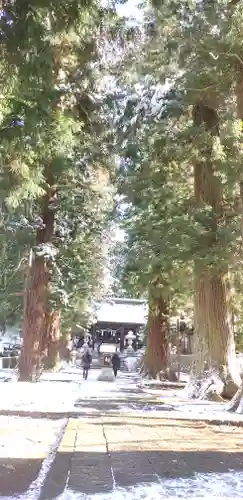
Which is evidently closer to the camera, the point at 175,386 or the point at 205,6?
the point at 205,6

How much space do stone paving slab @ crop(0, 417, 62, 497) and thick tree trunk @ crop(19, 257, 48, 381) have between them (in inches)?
273

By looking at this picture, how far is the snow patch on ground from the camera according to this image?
15.3 ft

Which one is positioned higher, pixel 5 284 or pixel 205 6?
pixel 205 6

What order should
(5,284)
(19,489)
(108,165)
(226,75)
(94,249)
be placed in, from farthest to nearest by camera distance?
(5,284), (94,249), (108,165), (226,75), (19,489)

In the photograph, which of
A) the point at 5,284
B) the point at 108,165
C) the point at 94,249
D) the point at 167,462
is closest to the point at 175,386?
the point at 94,249

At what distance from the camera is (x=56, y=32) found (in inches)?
237

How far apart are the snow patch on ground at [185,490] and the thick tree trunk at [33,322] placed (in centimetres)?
1185

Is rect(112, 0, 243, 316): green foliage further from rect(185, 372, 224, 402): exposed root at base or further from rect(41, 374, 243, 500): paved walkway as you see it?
rect(41, 374, 243, 500): paved walkway

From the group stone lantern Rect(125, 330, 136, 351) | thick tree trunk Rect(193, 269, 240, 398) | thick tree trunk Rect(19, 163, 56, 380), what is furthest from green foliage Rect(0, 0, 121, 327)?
stone lantern Rect(125, 330, 136, 351)

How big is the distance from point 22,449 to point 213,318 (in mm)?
7972

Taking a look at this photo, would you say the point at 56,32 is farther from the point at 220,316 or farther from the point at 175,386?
the point at 175,386

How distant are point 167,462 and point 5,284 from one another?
21.3m

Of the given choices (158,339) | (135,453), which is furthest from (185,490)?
(158,339)

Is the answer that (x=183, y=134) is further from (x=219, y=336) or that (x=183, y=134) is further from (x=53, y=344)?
(x=53, y=344)
